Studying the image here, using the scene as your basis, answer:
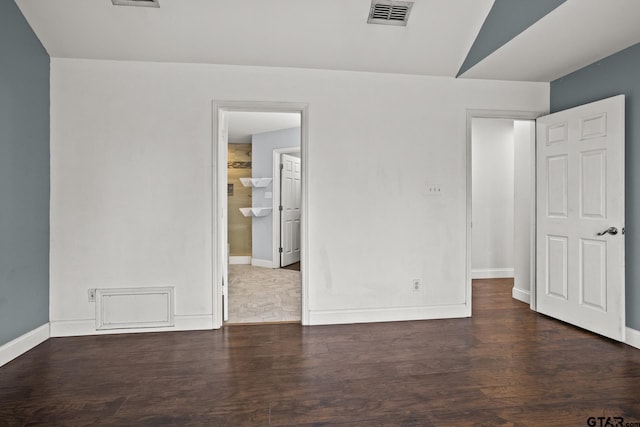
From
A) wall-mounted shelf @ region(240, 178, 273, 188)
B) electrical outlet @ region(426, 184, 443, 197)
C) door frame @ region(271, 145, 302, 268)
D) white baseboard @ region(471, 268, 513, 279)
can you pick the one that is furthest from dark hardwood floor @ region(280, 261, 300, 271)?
electrical outlet @ region(426, 184, 443, 197)

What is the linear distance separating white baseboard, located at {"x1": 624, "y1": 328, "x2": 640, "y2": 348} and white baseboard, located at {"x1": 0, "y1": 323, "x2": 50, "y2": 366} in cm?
474

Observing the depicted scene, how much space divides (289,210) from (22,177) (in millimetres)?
4375

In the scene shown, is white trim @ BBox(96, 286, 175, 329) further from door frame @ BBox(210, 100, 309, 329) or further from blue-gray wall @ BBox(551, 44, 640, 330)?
blue-gray wall @ BBox(551, 44, 640, 330)

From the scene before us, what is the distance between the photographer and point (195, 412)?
2.01 m

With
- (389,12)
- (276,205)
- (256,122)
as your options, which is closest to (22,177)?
(389,12)

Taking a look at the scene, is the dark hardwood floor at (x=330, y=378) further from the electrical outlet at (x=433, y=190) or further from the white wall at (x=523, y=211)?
the electrical outlet at (x=433, y=190)

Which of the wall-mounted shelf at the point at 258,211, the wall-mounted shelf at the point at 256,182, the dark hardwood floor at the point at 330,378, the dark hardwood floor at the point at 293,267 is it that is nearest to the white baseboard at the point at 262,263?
the dark hardwood floor at the point at 293,267

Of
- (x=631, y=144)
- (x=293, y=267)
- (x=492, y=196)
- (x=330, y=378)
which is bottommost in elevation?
(x=330, y=378)

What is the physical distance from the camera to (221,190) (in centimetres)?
345

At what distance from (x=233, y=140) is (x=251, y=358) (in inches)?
206

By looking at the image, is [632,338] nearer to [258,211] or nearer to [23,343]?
[23,343]

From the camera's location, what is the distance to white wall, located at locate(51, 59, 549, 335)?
3.24 meters

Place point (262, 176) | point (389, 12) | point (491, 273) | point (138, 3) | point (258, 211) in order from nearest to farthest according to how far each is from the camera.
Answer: point (138, 3) → point (389, 12) → point (491, 273) → point (258, 211) → point (262, 176)

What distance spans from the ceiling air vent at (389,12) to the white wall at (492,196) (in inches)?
126
